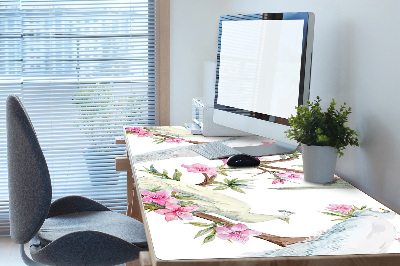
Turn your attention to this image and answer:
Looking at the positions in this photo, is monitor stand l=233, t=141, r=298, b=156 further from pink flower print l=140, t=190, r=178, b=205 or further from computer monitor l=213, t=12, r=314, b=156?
pink flower print l=140, t=190, r=178, b=205

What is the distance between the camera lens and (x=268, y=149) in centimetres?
225

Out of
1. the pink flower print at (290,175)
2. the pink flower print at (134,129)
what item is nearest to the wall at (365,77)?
the pink flower print at (290,175)

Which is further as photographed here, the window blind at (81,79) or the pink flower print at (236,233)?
the window blind at (81,79)

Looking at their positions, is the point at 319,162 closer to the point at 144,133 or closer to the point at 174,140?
the point at 174,140

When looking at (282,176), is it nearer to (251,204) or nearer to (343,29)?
(251,204)

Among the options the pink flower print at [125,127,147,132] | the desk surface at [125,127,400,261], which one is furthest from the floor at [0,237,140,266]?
the desk surface at [125,127,400,261]

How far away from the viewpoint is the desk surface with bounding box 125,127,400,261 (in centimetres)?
123

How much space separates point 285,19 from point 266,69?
0.21m

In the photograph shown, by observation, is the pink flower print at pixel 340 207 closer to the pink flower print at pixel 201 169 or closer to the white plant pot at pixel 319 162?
the white plant pot at pixel 319 162

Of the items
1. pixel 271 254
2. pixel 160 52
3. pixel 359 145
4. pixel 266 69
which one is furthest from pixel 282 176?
pixel 160 52

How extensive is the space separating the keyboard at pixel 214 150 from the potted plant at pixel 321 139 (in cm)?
42

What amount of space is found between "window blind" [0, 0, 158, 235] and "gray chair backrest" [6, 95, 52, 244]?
5.54 feet

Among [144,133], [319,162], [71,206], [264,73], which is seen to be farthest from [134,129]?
[319,162]

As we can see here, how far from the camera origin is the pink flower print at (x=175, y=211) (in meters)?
1.42
